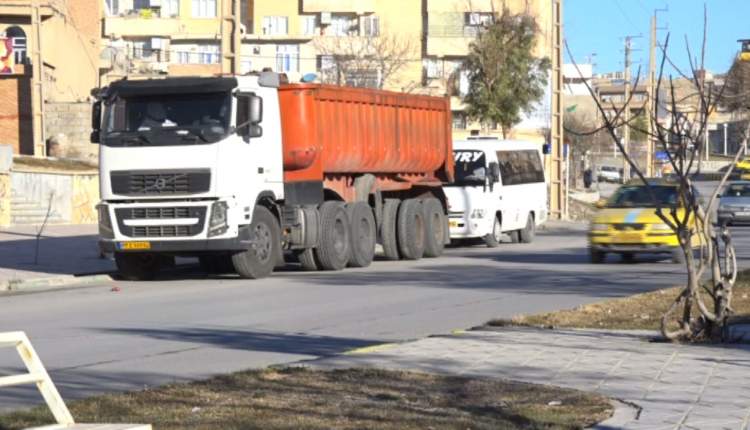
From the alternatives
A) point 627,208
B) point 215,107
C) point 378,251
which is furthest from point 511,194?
point 215,107

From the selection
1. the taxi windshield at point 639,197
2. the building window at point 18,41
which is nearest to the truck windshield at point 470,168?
the taxi windshield at point 639,197

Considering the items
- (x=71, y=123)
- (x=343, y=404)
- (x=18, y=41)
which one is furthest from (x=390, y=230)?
(x=18, y=41)

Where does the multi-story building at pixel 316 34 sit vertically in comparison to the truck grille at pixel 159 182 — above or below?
above

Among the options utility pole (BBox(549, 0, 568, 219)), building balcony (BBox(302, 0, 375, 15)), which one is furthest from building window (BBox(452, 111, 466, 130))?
utility pole (BBox(549, 0, 568, 219))

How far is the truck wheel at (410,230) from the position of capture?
27.7 metres

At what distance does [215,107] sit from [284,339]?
27.6 ft

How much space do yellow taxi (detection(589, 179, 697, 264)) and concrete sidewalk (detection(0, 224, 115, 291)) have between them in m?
9.29

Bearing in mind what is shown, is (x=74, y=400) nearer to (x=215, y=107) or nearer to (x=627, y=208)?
(x=215, y=107)

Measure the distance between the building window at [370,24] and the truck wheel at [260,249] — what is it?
53.8m

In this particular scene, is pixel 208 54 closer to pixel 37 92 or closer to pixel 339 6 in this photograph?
pixel 339 6

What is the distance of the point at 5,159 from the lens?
35.5 m

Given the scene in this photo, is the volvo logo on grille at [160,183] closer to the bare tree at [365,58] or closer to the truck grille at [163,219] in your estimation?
the truck grille at [163,219]

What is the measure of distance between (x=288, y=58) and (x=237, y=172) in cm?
5703

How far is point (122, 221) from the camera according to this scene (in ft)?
73.5
